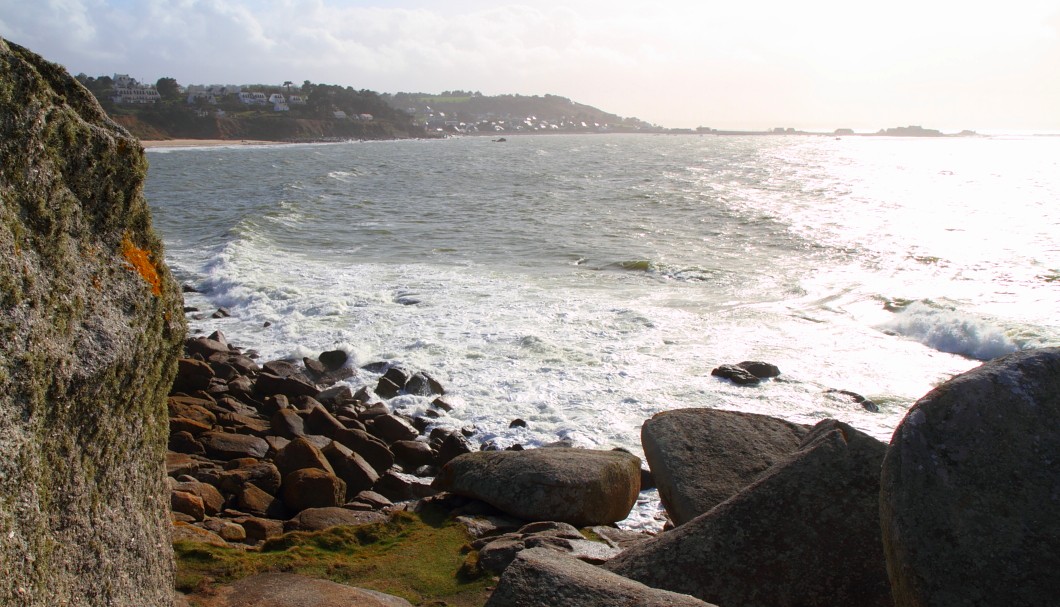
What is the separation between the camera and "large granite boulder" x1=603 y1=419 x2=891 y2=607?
12.5 ft

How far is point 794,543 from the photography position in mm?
3895

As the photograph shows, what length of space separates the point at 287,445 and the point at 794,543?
489 centimetres

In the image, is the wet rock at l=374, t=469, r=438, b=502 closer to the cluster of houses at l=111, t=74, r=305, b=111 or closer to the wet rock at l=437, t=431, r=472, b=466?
the wet rock at l=437, t=431, r=472, b=466

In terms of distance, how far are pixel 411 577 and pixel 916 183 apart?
177 feet

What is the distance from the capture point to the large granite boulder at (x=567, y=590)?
3252 millimetres

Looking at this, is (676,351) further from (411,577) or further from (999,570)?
(999,570)

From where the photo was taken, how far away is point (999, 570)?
3.08 m

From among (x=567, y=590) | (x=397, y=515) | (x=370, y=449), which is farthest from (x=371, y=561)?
(x=370, y=449)

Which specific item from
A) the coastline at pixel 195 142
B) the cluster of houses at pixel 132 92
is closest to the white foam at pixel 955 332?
the coastline at pixel 195 142

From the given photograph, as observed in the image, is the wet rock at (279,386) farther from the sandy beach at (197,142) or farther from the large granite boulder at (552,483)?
the sandy beach at (197,142)

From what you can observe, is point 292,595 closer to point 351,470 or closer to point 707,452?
point 707,452

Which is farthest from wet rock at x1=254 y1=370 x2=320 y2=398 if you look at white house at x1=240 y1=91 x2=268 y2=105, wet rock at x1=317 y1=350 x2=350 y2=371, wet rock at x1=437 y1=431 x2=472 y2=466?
white house at x1=240 y1=91 x2=268 y2=105

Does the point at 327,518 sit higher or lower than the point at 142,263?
lower

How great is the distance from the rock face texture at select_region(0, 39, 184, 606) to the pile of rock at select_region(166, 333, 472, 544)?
170 cm
